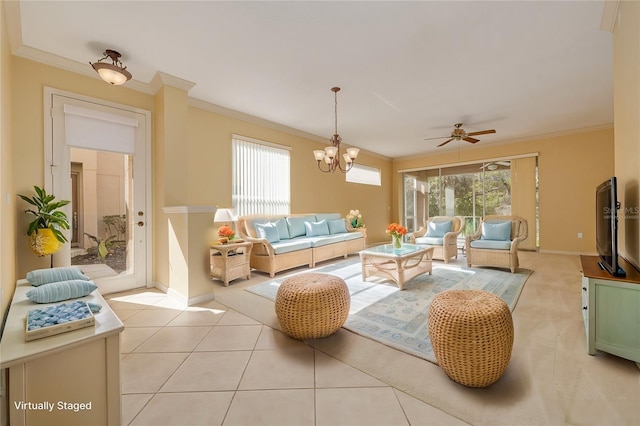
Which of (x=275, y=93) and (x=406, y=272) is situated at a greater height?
(x=275, y=93)

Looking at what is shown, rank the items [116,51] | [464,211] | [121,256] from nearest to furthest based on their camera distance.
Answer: [116,51]
[121,256]
[464,211]

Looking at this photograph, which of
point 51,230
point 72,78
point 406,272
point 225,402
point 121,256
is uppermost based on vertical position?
point 72,78

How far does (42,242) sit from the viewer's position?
2.53m

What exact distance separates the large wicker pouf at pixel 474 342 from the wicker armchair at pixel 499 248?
315 centimetres

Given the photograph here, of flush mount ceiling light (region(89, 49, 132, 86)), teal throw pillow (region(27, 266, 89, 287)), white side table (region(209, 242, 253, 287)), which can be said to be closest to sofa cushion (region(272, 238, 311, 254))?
white side table (region(209, 242, 253, 287))

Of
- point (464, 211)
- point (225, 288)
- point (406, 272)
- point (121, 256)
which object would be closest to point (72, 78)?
point (121, 256)

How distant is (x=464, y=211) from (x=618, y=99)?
522 cm

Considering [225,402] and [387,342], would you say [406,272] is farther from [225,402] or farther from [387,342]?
[225,402]

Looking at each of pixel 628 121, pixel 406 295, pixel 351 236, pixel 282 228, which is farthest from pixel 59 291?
pixel 351 236

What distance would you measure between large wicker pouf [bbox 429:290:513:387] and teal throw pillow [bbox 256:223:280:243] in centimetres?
319

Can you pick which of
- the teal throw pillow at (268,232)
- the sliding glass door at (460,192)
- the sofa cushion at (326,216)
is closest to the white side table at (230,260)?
the teal throw pillow at (268,232)

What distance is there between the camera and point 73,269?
221 centimetres

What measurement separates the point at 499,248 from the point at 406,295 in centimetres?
219

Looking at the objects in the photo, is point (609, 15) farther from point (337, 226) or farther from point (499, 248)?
point (337, 226)
